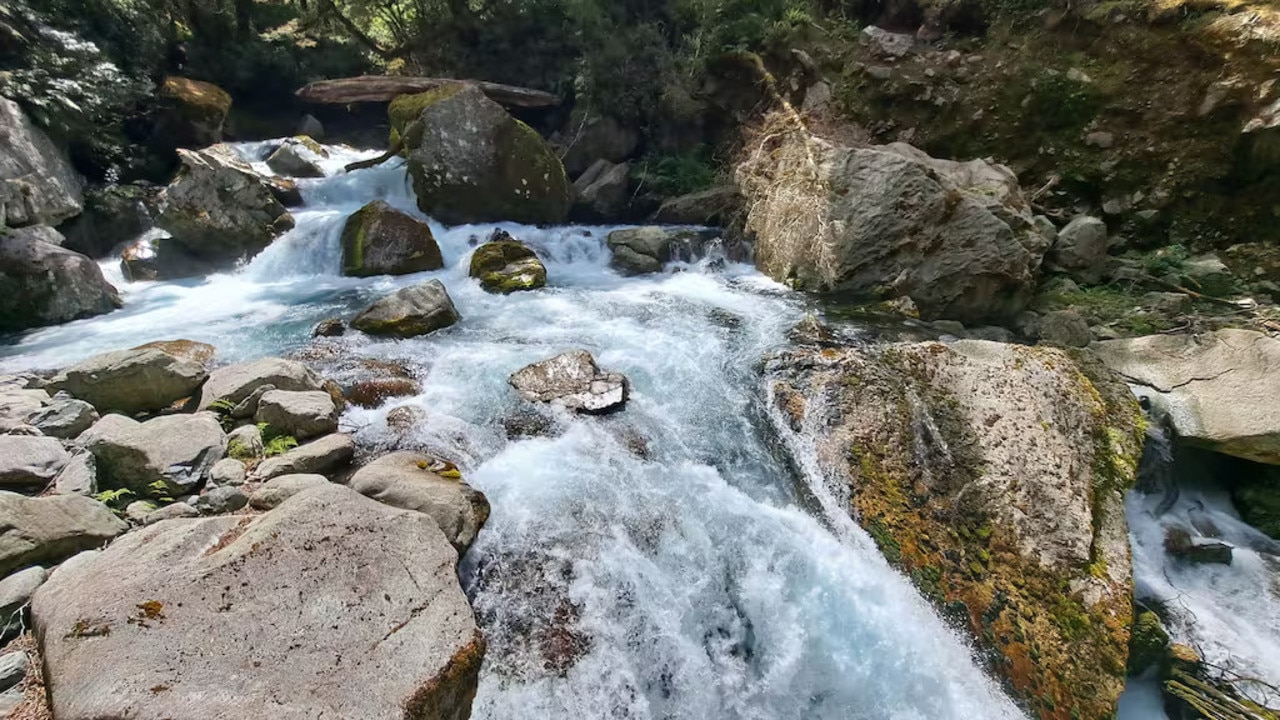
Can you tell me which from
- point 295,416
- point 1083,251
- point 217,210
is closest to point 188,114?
point 217,210

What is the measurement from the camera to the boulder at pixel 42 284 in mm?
7695

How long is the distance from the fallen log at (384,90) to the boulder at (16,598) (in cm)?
1380

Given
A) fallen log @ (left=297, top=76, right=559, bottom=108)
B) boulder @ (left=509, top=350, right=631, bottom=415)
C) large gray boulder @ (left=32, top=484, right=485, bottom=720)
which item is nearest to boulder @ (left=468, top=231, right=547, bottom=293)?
boulder @ (left=509, top=350, right=631, bottom=415)

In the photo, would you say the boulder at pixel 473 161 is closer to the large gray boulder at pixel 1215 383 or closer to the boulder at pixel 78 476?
the boulder at pixel 78 476

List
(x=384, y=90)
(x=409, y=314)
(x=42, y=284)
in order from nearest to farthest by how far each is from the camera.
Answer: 1. (x=409, y=314)
2. (x=42, y=284)
3. (x=384, y=90)

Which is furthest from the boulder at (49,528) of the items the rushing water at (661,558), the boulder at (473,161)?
the boulder at (473,161)

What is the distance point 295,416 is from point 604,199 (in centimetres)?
1010

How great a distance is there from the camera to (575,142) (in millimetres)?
15094

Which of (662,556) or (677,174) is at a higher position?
(677,174)

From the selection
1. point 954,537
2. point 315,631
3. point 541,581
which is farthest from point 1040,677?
point 315,631

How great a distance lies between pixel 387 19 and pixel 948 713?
21.2 meters

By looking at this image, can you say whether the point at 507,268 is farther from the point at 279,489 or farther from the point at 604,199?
the point at 279,489

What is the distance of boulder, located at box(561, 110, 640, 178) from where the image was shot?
49.5ft

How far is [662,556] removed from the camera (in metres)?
4.23
